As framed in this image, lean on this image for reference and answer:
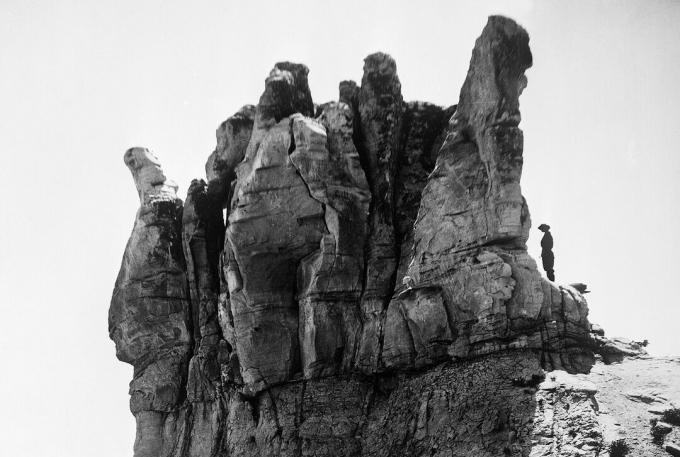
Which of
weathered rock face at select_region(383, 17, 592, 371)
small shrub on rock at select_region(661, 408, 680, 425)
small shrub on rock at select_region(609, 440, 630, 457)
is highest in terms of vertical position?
weathered rock face at select_region(383, 17, 592, 371)

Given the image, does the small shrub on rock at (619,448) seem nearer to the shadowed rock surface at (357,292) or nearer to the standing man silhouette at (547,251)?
the shadowed rock surface at (357,292)

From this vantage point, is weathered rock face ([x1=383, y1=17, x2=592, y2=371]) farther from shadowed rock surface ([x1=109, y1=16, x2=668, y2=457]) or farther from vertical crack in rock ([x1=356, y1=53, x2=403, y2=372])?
vertical crack in rock ([x1=356, y1=53, x2=403, y2=372])

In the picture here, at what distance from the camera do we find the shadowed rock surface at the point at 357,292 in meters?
29.6

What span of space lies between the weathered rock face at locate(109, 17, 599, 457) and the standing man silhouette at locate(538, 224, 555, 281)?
2.90 m

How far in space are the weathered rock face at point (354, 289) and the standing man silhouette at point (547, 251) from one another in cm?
290

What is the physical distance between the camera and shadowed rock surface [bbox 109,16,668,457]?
2958cm

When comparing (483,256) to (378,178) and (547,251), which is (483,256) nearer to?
(547,251)

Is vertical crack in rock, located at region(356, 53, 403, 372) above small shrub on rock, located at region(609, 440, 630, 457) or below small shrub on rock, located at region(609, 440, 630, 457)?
above

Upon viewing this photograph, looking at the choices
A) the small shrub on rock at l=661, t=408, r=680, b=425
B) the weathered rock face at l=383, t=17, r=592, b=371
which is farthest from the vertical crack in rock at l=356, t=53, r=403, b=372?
the small shrub on rock at l=661, t=408, r=680, b=425

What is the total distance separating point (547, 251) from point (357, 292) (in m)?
7.24

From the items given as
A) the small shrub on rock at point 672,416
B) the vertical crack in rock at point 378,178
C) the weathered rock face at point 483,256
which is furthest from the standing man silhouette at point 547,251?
the small shrub on rock at point 672,416

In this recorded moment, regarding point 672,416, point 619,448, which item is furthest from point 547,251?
point 619,448

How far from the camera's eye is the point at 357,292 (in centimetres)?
3381

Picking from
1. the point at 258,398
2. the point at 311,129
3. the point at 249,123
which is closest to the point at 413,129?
the point at 311,129
